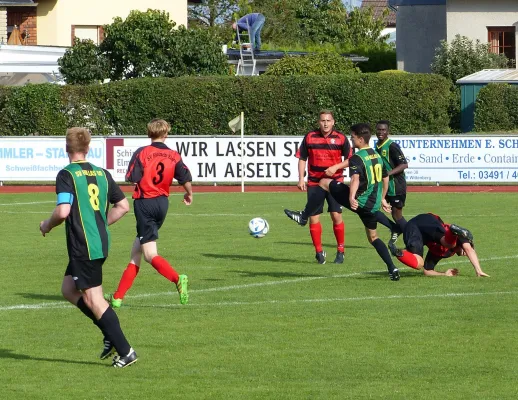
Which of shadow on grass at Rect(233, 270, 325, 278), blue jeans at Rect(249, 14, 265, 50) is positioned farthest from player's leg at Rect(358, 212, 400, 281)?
blue jeans at Rect(249, 14, 265, 50)

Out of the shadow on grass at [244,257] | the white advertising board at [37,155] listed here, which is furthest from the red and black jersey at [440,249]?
the white advertising board at [37,155]

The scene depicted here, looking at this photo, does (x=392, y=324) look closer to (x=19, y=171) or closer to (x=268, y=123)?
(x=19, y=171)

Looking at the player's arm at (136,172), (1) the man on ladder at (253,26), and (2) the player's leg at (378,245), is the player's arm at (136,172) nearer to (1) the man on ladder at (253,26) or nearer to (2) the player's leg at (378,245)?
(2) the player's leg at (378,245)

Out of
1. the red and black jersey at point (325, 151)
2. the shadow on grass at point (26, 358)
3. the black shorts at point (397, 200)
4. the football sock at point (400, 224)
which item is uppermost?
the red and black jersey at point (325, 151)

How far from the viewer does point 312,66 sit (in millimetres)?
43469

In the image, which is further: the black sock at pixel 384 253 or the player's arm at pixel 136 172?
the black sock at pixel 384 253

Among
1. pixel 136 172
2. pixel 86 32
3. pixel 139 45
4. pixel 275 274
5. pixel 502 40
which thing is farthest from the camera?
pixel 86 32

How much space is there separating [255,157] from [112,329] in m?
22.9

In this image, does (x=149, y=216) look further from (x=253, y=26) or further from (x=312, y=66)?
(x=253, y=26)

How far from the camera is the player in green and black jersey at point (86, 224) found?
26.9 ft

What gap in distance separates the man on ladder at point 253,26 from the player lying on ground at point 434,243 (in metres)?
42.4

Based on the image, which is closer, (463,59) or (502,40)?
(463,59)

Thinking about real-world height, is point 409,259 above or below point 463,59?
below

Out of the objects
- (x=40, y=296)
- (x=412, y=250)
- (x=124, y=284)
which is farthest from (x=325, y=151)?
(x=124, y=284)
